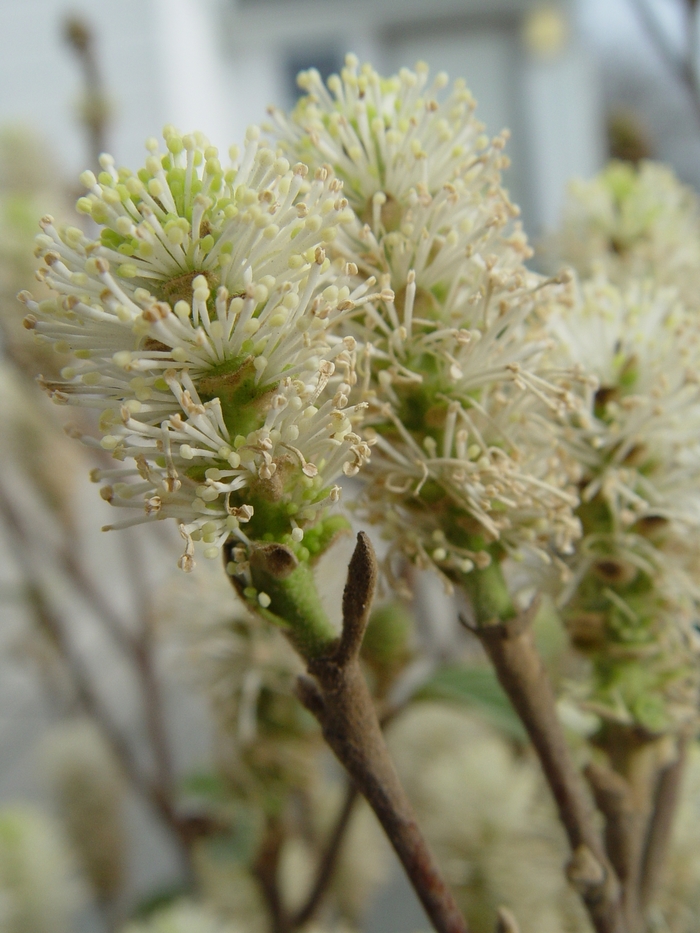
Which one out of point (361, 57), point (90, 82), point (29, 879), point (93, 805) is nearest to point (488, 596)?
point (29, 879)

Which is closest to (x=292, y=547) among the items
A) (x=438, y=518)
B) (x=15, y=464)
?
(x=438, y=518)

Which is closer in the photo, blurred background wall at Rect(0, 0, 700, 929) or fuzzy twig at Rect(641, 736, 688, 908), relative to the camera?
fuzzy twig at Rect(641, 736, 688, 908)

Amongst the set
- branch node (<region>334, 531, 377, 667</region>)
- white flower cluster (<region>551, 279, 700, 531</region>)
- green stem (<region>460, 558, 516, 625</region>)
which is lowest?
green stem (<region>460, 558, 516, 625</region>)

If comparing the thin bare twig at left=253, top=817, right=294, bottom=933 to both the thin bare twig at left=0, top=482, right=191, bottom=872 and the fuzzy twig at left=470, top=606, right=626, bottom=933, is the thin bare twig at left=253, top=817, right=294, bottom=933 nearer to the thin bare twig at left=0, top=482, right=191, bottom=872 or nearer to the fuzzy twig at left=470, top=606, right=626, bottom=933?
the thin bare twig at left=0, top=482, right=191, bottom=872

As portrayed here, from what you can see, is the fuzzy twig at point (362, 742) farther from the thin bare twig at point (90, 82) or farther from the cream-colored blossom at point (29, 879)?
the thin bare twig at point (90, 82)

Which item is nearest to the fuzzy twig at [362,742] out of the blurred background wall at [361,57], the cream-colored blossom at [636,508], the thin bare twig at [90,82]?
the cream-colored blossom at [636,508]

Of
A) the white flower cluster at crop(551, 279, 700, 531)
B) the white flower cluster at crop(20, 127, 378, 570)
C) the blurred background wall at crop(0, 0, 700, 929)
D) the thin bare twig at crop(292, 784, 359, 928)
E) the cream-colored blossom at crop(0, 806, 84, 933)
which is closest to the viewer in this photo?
the white flower cluster at crop(20, 127, 378, 570)

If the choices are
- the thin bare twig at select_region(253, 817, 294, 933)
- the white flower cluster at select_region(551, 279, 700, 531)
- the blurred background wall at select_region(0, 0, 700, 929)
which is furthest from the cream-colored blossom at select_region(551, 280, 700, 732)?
the blurred background wall at select_region(0, 0, 700, 929)
